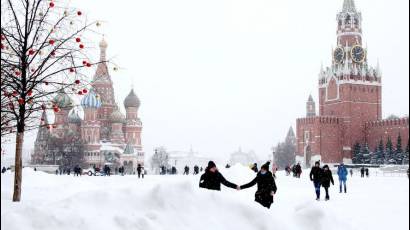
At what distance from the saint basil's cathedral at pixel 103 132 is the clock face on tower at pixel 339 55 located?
32424 millimetres

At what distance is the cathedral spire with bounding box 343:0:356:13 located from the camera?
88.1 m

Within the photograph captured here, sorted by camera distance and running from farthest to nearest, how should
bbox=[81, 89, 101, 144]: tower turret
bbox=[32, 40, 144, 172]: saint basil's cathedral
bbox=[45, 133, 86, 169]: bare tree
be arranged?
bbox=[81, 89, 101, 144]: tower turret, bbox=[32, 40, 144, 172]: saint basil's cathedral, bbox=[45, 133, 86, 169]: bare tree

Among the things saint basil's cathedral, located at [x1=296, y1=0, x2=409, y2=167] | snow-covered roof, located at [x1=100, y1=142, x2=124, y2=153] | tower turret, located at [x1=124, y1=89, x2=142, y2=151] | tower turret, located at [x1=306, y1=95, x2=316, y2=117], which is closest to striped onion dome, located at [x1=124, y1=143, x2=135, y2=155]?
snow-covered roof, located at [x1=100, y1=142, x2=124, y2=153]

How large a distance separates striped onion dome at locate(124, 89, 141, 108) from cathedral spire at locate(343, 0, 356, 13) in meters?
36.8

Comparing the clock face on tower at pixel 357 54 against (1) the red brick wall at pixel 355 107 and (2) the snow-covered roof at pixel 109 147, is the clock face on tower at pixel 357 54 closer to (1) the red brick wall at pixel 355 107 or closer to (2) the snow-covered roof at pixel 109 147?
(1) the red brick wall at pixel 355 107

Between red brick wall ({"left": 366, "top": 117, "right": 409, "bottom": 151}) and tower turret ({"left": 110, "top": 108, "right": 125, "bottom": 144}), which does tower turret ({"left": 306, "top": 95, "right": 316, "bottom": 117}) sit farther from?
tower turret ({"left": 110, "top": 108, "right": 125, "bottom": 144})

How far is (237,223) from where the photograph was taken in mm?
7562

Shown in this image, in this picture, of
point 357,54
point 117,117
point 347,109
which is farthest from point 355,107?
point 117,117

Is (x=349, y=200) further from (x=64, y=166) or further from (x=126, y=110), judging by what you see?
(x=126, y=110)

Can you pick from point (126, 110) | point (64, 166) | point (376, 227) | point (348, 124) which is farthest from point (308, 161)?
point (376, 227)

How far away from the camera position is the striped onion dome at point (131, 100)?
81688 millimetres

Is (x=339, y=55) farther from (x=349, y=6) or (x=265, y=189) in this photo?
(x=265, y=189)

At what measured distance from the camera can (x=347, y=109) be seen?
82812 millimetres

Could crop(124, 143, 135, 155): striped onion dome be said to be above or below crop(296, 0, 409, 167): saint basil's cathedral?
below
